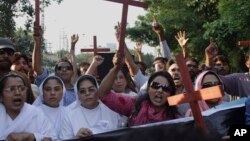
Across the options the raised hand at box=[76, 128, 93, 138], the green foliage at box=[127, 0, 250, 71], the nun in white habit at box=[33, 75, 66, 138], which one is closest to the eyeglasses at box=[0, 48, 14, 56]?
the nun in white habit at box=[33, 75, 66, 138]

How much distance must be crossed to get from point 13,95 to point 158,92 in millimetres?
1158

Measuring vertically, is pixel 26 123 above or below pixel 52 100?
below

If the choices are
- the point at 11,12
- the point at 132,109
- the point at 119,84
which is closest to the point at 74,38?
the point at 119,84

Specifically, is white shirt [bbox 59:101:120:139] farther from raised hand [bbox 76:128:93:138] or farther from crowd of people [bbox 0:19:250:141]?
raised hand [bbox 76:128:93:138]

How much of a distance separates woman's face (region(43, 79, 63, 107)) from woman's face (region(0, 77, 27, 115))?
0.56 meters

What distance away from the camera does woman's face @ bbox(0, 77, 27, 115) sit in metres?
3.78

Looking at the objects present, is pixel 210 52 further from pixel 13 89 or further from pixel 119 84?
pixel 13 89

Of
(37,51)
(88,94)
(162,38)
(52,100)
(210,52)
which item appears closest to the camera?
(88,94)

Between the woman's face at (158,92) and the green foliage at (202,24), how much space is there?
22.9ft

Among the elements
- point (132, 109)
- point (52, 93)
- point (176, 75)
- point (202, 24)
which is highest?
point (202, 24)

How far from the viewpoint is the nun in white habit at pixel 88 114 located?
4.20m

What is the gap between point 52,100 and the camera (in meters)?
4.40

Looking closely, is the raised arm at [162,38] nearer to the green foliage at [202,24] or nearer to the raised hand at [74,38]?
the raised hand at [74,38]

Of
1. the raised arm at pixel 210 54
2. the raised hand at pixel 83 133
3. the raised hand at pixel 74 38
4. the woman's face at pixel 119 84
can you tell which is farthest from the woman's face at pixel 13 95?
the raised hand at pixel 74 38
